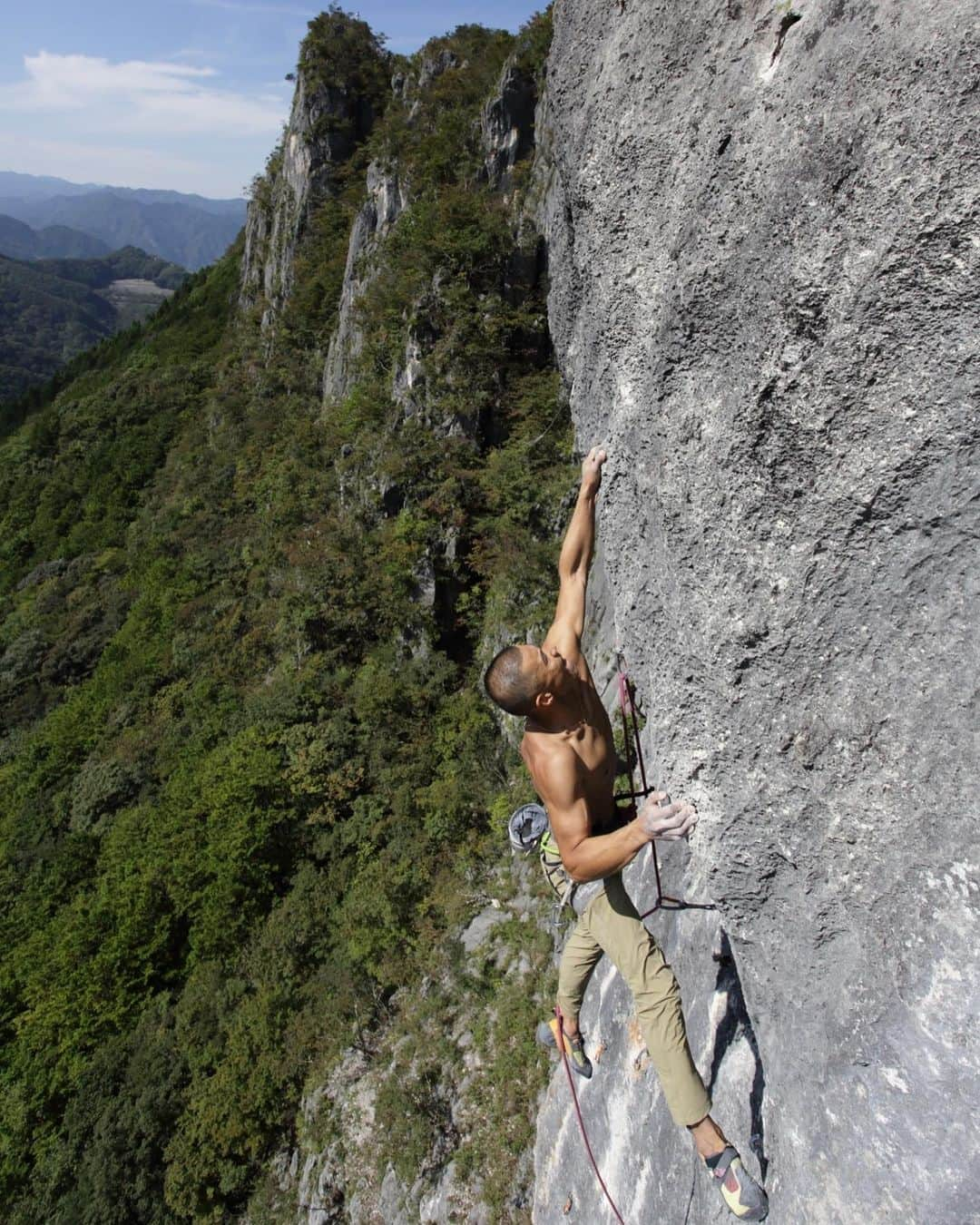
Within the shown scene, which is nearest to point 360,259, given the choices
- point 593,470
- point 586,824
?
point 593,470

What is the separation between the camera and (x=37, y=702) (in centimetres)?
3634

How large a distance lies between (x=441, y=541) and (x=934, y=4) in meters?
19.0

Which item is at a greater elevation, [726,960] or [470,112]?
[470,112]

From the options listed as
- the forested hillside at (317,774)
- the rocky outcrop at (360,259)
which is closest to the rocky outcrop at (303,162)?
the forested hillside at (317,774)

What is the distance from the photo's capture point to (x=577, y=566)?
4.19 metres

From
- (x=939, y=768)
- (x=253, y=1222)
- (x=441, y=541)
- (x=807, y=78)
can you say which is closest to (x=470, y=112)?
(x=441, y=541)

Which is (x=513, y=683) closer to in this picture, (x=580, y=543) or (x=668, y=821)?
(x=668, y=821)

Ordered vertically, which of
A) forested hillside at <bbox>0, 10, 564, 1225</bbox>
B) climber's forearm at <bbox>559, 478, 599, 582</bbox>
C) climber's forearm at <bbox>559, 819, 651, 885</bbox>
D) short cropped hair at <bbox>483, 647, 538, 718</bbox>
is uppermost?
climber's forearm at <bbox>559, 478, 599, 582</bbox>

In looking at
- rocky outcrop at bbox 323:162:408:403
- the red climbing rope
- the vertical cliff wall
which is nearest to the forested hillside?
rocky outcrop at bbox 323:162:408:403

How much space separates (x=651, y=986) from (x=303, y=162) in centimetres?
4609

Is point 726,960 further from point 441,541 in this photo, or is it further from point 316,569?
point 316,569

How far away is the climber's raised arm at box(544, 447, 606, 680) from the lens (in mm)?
4020

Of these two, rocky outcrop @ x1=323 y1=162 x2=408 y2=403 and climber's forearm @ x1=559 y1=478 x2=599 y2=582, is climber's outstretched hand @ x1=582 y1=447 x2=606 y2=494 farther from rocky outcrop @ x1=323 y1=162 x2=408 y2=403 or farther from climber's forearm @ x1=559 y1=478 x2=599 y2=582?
rocky outcrop @ x1=323 y1=162 x2=408 y2=403

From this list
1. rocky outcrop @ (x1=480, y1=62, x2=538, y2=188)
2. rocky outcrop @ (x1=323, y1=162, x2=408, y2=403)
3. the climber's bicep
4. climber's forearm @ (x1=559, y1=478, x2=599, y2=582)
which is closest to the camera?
the climber's bicep
